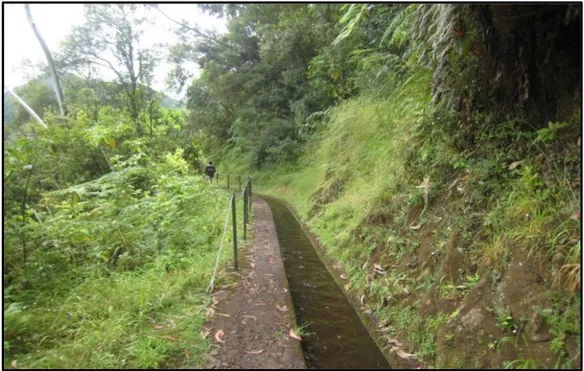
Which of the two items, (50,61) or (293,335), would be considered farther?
(50,61)

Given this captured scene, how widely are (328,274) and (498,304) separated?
2803 millimetres

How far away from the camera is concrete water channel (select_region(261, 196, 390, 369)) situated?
2988mm

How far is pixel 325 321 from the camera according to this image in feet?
12.0

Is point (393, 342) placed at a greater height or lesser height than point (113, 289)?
lesser

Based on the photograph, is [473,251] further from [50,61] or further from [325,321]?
[50,61]

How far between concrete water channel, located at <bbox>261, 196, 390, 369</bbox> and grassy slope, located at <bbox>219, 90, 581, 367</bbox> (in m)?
0.28

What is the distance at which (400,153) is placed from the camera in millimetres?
5742

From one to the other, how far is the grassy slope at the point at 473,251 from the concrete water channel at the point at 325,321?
28 centimetres

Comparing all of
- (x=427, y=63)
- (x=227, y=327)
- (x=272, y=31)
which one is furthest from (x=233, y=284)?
(x=272, y=31)

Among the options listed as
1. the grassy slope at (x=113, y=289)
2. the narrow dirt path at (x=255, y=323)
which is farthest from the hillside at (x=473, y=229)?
the grassy slope at (x=113, y=289)

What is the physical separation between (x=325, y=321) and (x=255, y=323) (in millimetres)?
809

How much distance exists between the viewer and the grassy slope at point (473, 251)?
2457mm

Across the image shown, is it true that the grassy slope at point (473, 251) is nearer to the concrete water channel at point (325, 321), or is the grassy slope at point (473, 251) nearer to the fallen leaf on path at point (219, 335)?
the concrete water channel at point (325, 321)

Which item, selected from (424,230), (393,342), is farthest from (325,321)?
(424,230)
